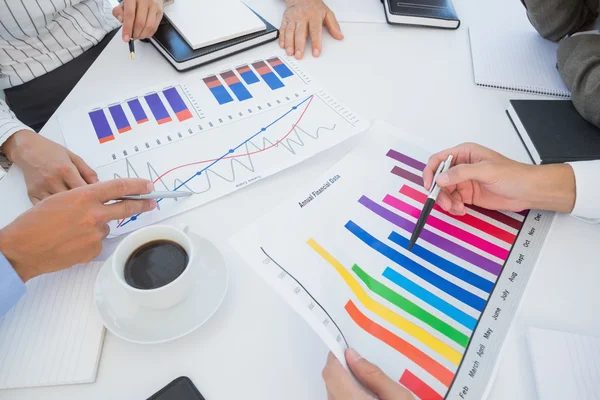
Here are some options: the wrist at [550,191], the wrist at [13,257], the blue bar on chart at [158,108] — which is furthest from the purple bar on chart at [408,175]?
the wrist at [13,257]

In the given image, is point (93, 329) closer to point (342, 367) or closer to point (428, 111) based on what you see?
point (342, 367)

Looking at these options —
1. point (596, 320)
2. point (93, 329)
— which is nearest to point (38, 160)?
point (93, 329)

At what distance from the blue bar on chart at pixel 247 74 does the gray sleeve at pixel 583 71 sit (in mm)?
552

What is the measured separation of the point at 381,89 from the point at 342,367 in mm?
537

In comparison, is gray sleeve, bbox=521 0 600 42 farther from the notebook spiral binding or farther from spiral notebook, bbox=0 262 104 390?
spiral notebook, bbox=0 262 104 390

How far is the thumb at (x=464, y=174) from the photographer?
1.80 ft

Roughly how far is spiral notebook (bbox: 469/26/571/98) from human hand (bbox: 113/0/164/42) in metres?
0.62

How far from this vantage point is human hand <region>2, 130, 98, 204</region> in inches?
22.6

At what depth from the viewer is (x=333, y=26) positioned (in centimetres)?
89

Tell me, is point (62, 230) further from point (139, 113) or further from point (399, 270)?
point (399, 270)

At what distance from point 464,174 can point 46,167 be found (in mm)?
574

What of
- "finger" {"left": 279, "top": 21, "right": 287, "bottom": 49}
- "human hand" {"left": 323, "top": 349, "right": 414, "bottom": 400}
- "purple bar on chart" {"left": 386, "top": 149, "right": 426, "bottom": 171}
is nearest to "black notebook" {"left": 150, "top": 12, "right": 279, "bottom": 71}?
"finger" {"left": 279, "top": 21, "right": 287, "bottom": 49}

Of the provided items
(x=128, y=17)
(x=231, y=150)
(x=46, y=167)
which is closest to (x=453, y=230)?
(x=231, y=150)

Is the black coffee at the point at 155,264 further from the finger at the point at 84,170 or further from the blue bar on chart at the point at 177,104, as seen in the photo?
the blue bar on chart at the point at 177,104
